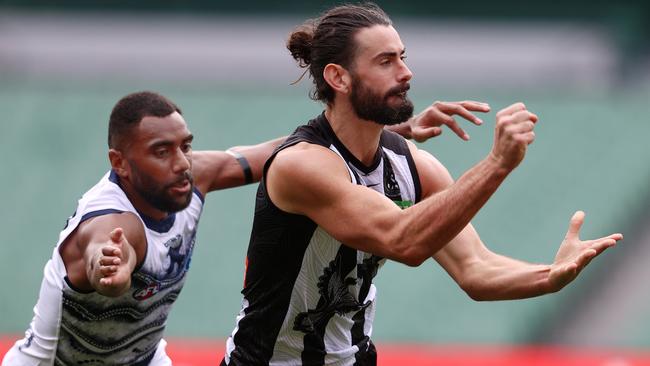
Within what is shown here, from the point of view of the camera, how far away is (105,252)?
18.8 ft

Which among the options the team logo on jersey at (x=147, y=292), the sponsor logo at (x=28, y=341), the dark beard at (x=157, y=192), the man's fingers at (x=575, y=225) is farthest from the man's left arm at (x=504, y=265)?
the sponsor logo at (x=28, y=341)

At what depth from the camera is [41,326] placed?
6.70 m

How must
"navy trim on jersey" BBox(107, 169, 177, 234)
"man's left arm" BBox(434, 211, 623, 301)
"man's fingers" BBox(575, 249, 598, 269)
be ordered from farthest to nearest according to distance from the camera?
"navy trim on jersey" BBox(107, 169, 177, 234) → "man's left arm" BBox(434, 211, 623, 301) → "man's fingers" BBox(575, 249, 598, 269)

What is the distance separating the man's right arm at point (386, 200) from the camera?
5.04 m

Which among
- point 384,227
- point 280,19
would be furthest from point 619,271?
point 384,227

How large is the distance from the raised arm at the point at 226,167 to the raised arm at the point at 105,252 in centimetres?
75

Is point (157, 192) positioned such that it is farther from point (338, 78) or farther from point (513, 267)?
point (513, 267)

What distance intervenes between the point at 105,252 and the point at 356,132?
1.31 meters

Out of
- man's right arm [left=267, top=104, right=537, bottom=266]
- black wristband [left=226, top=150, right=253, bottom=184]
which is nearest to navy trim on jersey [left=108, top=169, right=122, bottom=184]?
black wristband [left=226, top=150, right=253, bottom=184]

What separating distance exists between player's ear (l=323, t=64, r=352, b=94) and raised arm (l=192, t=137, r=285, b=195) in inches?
54.8

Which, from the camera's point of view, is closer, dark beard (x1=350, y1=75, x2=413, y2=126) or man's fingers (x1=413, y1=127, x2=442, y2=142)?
dark beard (x1=350, y1=75, x2=413, y2=126)

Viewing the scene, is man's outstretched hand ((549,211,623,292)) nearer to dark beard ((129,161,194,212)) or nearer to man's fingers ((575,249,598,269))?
man's fingers ((575,249,598,269))

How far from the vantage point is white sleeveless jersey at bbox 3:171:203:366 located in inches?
256

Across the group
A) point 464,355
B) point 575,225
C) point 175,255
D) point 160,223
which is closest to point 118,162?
point 160,223
